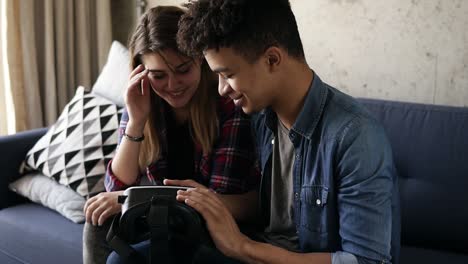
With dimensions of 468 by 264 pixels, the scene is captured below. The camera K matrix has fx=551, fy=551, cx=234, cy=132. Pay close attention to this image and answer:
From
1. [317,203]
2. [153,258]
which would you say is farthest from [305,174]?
[153,258]

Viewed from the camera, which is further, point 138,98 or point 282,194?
point 138,98

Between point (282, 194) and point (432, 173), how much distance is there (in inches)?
21.4

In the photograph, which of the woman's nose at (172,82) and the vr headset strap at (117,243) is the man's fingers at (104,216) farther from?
the woman's nose at (172,82)

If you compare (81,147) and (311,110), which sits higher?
(311,110)

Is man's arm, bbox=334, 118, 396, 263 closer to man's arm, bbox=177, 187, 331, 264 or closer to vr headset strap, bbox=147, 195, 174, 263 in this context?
man's arm, bbox=177, 187, 331, 264

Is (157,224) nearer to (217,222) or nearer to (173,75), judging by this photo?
(217,222)

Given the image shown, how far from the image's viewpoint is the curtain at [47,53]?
95.6 inches

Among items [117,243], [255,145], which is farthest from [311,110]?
[117,243]

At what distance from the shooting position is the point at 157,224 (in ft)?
3.66

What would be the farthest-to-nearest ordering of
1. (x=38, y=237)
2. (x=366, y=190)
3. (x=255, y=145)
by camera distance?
(x=38, y=237) < (x=255, y=145) < (x=366, y=190)

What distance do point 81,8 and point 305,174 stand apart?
5.85 feet

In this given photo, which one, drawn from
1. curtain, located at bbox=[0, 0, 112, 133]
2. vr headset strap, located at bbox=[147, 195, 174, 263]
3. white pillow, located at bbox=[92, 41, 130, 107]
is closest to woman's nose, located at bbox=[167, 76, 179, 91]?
vr headset strap, located at bbox=[147, 195, 174, 263]

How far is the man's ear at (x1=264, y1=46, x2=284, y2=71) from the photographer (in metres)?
1.17

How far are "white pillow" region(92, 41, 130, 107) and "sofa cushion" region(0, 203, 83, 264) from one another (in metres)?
0.51
